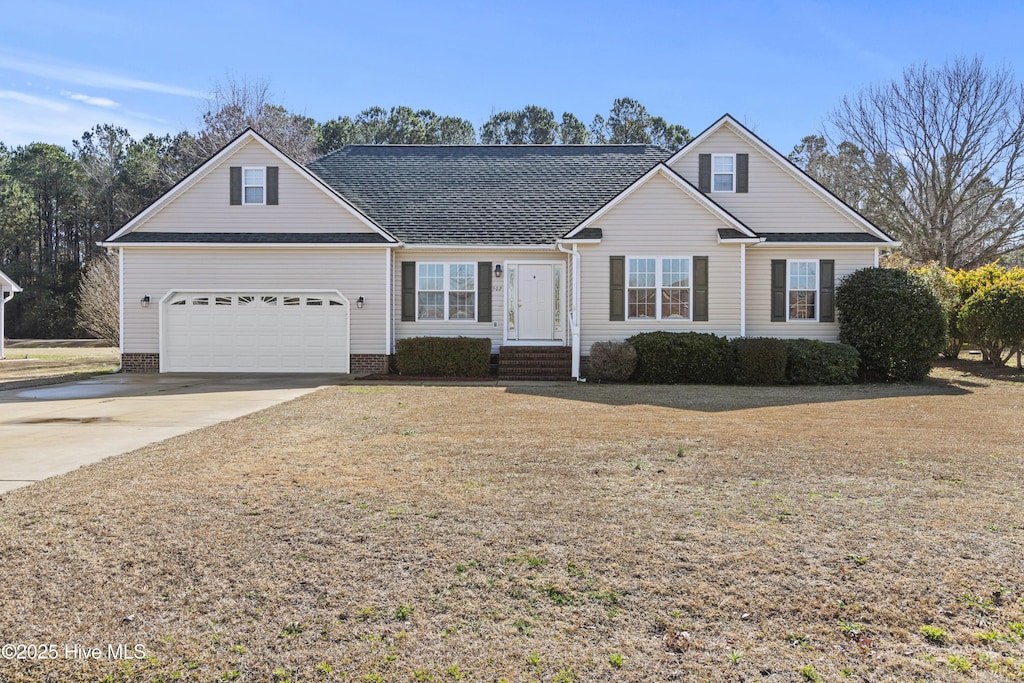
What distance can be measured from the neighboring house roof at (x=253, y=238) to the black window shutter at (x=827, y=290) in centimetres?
1131

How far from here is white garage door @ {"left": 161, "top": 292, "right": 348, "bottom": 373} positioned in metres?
17.9

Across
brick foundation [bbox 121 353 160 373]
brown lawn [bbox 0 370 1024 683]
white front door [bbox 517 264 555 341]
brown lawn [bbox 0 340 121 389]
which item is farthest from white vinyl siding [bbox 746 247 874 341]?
brown lawn [bbox 0 340 121 389]

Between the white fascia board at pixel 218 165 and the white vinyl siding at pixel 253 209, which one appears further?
the white vinyl siding at pixel 253 209

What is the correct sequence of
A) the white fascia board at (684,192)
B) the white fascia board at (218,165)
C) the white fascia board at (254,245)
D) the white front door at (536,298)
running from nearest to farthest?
the white fascia board at (684,192) → the white fascia board at (254,245) → the white fascia board at (218,165) → the white front door at (536,298)

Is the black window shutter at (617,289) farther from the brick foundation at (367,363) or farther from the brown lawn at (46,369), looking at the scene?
the brown lawn at (46,369)

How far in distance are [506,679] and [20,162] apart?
60.9m

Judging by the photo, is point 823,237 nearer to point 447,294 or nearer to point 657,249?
point 657,249

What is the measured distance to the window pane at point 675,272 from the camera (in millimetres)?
16891

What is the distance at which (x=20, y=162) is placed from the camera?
1960 inches

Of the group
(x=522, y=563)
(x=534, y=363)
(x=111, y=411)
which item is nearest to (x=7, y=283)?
(x=111, y=411)

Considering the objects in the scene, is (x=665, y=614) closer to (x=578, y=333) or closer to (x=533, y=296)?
(x=578, y=333)

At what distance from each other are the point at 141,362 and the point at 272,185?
5838 millimetres

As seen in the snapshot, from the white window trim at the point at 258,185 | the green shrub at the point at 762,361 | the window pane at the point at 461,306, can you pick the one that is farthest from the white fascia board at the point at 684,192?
the white window trim at the point at 258,185

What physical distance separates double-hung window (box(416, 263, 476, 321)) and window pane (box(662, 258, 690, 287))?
16.6 ft
